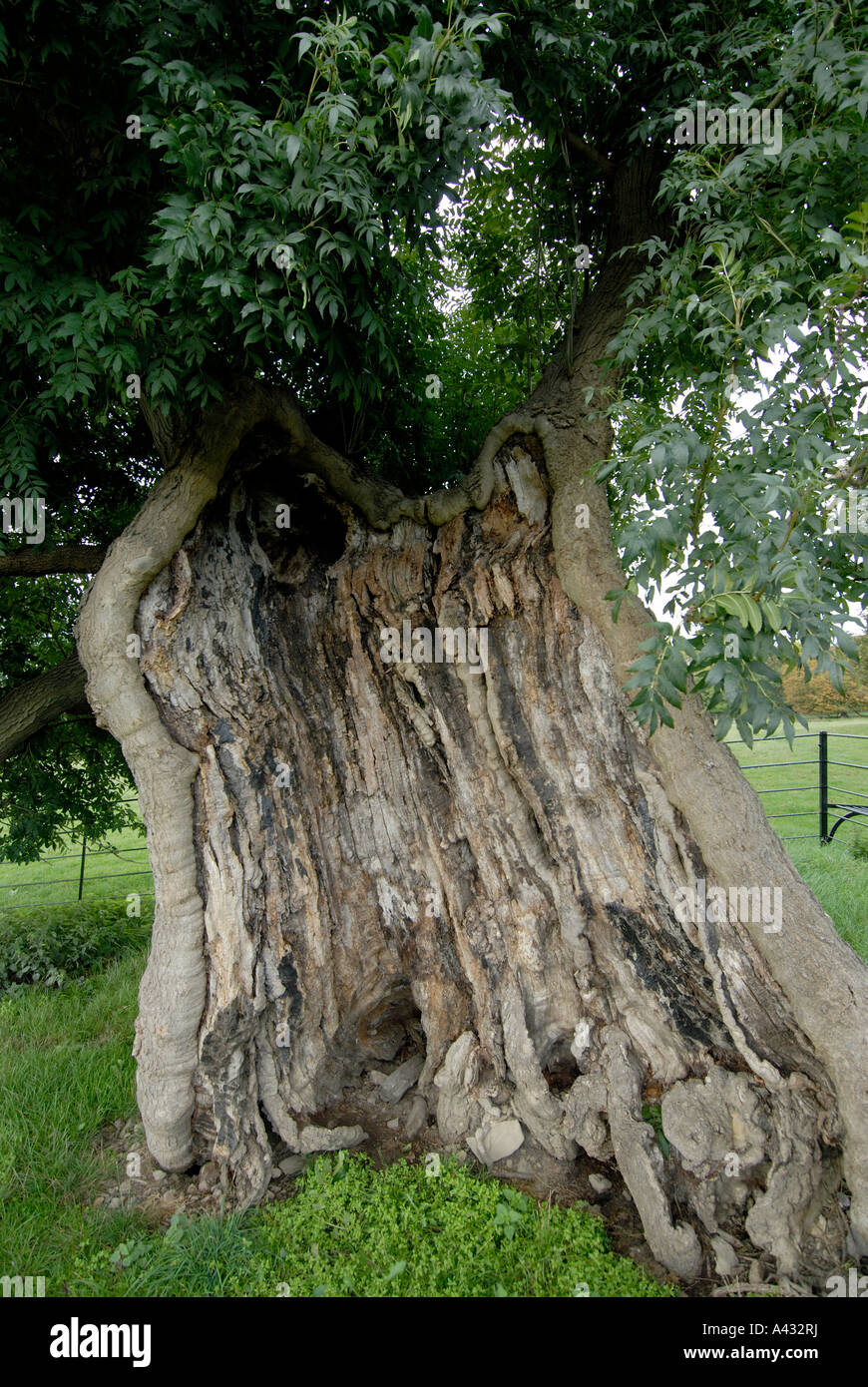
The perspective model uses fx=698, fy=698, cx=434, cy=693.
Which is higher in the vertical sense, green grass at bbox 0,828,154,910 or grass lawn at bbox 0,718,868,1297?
grass lawn at bbox 0,718,868,1297

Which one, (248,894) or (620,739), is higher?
(620,739)

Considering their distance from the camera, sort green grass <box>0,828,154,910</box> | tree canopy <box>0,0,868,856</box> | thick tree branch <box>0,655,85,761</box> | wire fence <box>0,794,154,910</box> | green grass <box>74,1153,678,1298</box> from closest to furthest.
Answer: tree canopy <box>0,0,868,856</box> < green grass <box>74,1153,678,1298</box> < thick tree branch <box>0,655,85,761</box> < wire fence <box>0,794,154,910</box> < green grass <box>0,828,154,910</box>

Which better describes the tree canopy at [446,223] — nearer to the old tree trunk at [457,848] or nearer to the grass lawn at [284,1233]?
the old tree trunk at [457,848]

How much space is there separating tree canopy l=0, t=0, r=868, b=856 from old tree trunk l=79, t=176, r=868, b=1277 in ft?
1.74

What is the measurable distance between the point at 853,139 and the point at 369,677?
288 cm

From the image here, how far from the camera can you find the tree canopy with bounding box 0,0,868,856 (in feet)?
6.82

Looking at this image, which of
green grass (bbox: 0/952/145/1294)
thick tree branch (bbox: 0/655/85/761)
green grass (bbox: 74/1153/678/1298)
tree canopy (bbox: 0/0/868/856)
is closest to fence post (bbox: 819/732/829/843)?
tree canopy (bbox: 0/0/868/856)

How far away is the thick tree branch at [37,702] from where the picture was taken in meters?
4.14

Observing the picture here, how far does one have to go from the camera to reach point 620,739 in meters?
3.08

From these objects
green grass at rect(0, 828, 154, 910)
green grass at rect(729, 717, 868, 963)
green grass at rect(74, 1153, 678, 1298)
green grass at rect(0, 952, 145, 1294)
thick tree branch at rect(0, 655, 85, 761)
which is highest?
thick tree branch at rect(0, 655, 85, 761)

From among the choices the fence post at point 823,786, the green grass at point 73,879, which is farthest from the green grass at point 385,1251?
the fence post at point 823,786

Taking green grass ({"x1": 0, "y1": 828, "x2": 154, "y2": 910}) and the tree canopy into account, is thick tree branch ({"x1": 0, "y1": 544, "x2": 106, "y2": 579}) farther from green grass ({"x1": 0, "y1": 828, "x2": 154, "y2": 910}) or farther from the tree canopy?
green grass ({"x1": 0, "y1": 828, "x2": 154, "y2": 910})

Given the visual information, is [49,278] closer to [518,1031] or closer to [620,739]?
[620,739]

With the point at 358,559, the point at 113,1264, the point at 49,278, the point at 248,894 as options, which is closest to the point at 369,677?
the point at 358,559
